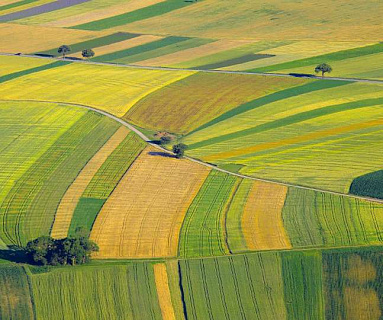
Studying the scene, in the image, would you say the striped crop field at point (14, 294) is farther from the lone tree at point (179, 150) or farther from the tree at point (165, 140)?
the tree at point (165, 140)

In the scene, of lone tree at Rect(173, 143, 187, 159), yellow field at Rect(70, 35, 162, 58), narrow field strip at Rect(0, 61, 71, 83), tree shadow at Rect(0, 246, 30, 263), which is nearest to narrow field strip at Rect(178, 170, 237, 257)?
lone tree at Rect(173, 143, 187, 159)

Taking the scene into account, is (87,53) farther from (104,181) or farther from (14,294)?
(14,294)

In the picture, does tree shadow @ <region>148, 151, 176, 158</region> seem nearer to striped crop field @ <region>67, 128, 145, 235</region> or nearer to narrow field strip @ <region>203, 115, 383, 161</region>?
striped crop field @ <region>67, 128, 145, 235</region>

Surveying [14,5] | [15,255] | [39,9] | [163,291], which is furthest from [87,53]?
[163,291]

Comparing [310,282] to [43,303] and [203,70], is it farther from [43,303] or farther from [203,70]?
[203,70]

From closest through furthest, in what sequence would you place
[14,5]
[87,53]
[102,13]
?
[87,53], [102,13], [14,5]
